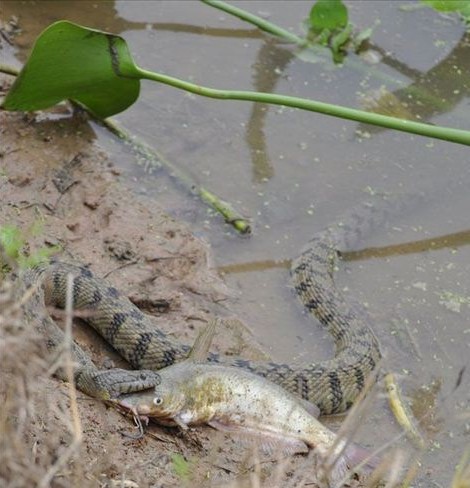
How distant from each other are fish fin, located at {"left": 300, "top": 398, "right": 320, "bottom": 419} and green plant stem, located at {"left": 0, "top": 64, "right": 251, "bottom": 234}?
1.75 meters

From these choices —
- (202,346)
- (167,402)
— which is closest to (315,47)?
(202,346)

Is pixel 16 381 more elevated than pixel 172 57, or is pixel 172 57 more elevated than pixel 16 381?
pixel 16 381

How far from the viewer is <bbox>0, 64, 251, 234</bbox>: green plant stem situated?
28.9 ft

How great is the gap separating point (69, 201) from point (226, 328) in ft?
4.88

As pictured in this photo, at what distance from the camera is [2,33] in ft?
33.3

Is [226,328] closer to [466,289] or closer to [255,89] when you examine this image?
[466,289]

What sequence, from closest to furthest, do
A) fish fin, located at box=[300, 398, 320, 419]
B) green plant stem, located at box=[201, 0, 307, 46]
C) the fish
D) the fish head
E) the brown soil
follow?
the brown soil → the fish head → the fish → fish fin, located at box=[300, 398, 320, 419] → green plant stem, located at box=[201, 0, 307, 46]

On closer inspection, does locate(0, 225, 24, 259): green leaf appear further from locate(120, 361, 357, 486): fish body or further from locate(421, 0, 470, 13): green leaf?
locate(421, 0, 470, 13): green leaf

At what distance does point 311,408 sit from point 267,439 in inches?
30.4

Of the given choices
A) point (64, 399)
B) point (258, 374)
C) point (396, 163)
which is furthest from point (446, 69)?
point (64, 399)

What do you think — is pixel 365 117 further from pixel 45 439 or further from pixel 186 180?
pixel 45 439

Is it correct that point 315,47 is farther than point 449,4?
Yes

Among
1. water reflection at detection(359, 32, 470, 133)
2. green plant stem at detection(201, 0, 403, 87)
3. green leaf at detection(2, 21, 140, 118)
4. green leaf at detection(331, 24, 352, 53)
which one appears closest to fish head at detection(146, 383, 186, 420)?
green leaf at detection(2, 21, 140, 118)

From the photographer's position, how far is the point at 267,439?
21.7ft
